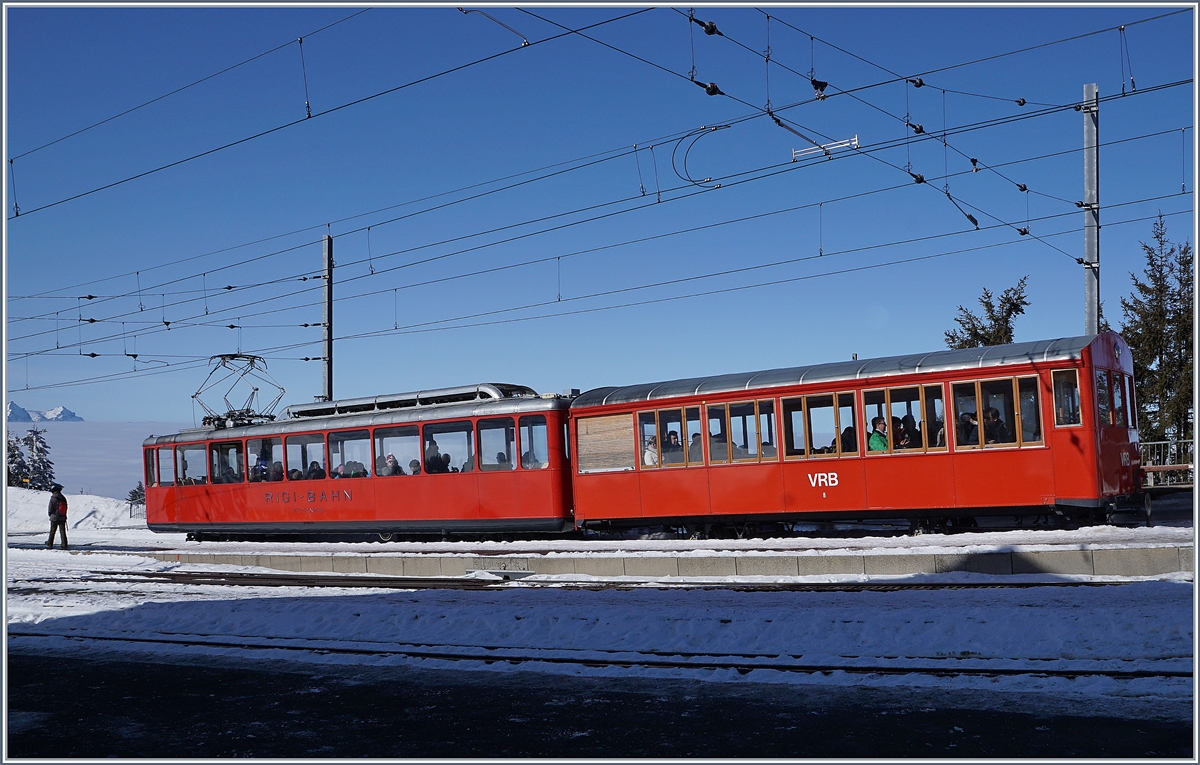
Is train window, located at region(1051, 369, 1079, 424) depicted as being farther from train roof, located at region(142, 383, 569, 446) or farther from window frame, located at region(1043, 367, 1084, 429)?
train roof, located at region(142, 383, 569, 446)

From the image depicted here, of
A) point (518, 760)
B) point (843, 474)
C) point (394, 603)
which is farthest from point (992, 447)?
point (518, 760)

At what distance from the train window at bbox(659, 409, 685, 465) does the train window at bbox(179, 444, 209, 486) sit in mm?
13023

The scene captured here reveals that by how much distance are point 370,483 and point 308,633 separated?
10352mm

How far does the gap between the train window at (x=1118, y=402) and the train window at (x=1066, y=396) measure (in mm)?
1314

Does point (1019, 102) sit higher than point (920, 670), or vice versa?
point (1019, 102)

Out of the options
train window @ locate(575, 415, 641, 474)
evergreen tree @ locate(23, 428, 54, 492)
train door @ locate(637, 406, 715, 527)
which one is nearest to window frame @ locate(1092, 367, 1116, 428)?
train door @ locate(637, 406, 715, 527)

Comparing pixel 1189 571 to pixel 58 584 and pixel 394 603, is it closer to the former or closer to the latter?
pixel 394 603

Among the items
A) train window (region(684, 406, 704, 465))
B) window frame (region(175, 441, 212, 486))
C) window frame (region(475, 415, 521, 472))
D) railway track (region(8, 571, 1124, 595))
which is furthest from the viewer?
window frame (region(175, 441, 212, 486))

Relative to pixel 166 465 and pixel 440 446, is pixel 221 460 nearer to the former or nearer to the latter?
pixel 166 465

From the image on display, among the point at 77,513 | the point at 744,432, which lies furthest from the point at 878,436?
the point at 77,513

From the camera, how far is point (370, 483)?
71.7 ft

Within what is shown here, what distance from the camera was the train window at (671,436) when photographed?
59.4 feet

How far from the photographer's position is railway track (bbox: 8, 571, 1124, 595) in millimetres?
12406

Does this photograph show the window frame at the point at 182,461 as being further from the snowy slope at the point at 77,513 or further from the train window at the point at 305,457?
the snowy slope at the point at 77,513
